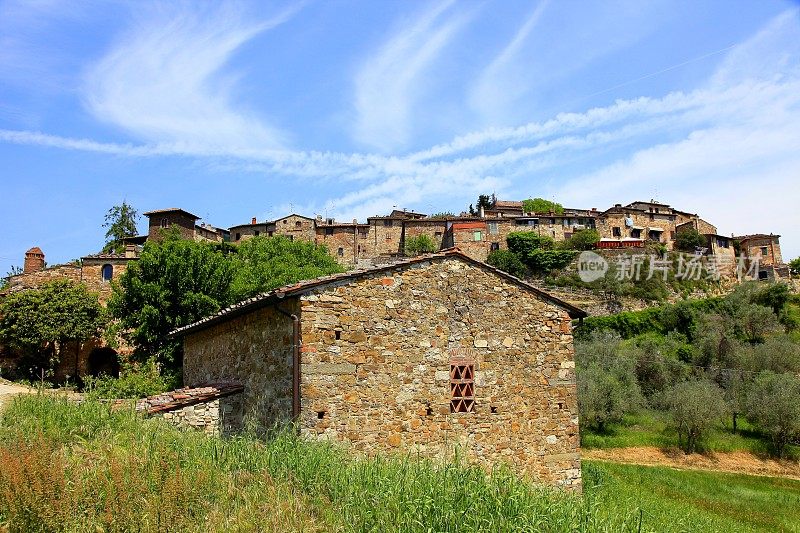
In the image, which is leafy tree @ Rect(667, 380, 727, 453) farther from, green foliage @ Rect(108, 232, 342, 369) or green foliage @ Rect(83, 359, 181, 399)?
green foliage @ Rect(83, 359, 181, 399)

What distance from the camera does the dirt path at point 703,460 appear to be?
84.4 ft

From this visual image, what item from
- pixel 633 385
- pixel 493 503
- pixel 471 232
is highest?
pixel 471 232

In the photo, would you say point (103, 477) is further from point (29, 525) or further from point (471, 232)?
point (471, 232)

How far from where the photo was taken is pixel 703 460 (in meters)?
26.6

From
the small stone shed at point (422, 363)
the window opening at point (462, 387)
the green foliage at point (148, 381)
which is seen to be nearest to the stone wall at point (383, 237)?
the green foliage at point (148, 381)

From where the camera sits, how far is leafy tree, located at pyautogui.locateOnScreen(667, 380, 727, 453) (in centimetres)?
2752

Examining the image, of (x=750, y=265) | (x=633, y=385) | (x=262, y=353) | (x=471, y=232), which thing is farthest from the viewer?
(x=750, y=265)

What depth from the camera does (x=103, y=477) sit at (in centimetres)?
650

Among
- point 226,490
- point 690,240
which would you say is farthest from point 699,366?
point 226,490

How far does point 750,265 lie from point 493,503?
75.7m

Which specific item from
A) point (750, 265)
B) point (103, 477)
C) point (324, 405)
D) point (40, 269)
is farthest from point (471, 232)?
point (103, 477)

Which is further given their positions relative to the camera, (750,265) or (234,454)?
(750,265)

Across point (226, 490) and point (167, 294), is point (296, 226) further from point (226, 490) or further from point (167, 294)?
point (226, 490)

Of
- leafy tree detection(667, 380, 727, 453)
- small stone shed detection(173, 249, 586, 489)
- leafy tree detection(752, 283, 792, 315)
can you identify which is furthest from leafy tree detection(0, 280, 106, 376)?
leafy tree detection(752, 283, 792, 315)
